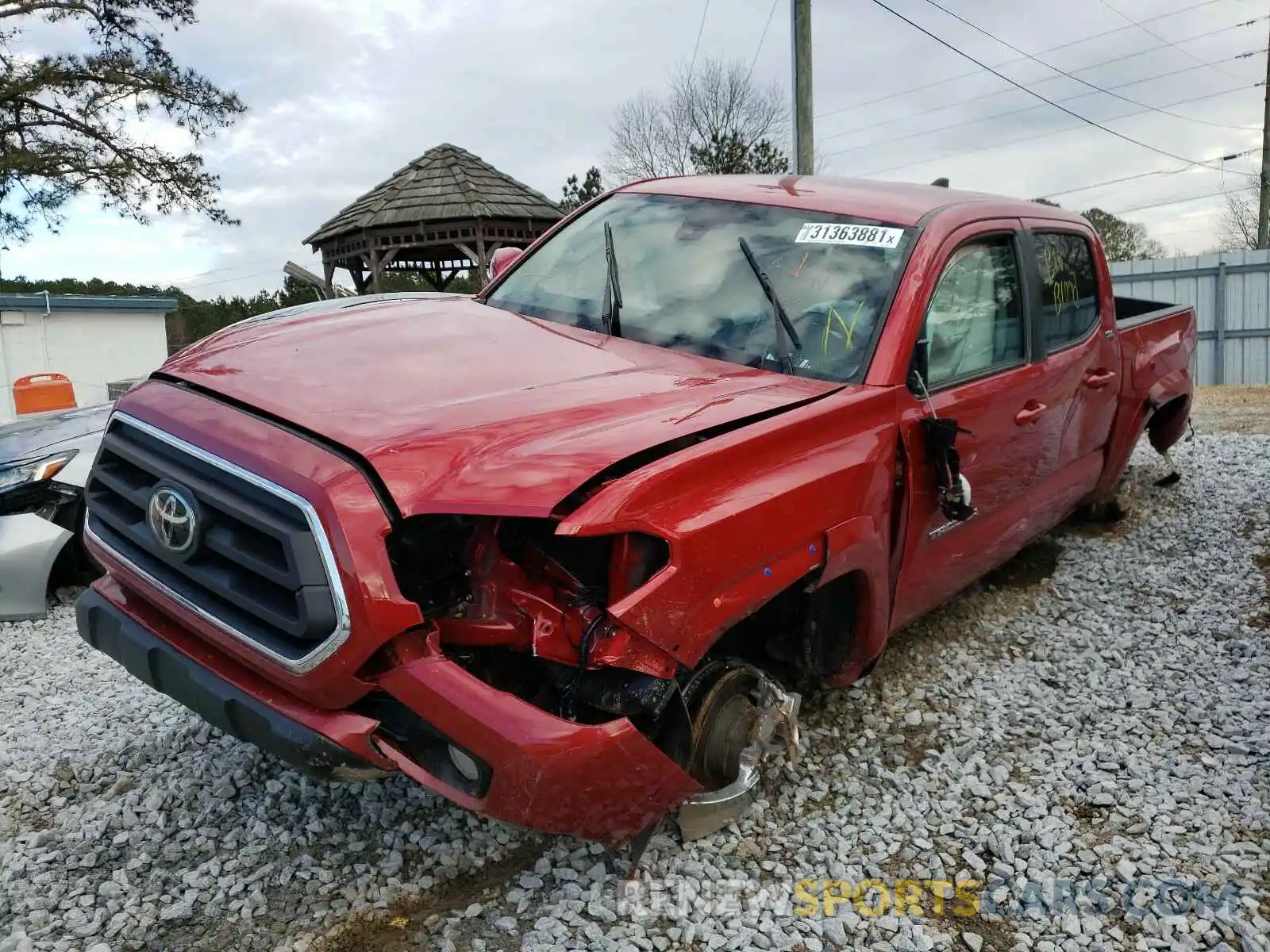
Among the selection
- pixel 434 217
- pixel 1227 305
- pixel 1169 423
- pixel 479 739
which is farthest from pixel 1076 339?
pixel 1227 305

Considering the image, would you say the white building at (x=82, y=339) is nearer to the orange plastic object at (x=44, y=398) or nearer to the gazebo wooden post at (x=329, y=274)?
the gazebo wooden post at (x=329, y=274)

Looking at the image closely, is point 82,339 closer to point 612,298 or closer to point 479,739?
point 612,298

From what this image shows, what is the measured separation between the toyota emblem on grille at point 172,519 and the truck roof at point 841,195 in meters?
2.38

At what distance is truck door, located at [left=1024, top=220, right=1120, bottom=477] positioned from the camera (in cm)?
408

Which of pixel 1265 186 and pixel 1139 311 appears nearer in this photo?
pixel 1139 311

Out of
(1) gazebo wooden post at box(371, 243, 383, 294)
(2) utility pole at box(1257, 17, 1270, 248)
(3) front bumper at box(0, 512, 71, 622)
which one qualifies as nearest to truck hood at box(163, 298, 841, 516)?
(3) front bumper at box(0, 512, 71, 622)

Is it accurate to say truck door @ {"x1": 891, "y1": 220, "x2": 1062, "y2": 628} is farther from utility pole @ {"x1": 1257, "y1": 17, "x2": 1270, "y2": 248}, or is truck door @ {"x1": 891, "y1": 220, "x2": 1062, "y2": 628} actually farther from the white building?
utility pole @ {"x1": 1257, "y1": 17, "x2": 1270, "y2": 248}

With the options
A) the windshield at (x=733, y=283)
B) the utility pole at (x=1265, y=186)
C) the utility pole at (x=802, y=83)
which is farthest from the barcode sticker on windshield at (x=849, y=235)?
the utility pole at (x=1265, y=186)

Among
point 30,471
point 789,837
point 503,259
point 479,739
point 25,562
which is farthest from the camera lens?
point 30,471

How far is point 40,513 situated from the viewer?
528cm

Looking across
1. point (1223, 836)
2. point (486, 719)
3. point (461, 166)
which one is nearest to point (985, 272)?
point (1223, 836)

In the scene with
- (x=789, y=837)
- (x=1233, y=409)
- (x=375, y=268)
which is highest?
(x=375, y=268)

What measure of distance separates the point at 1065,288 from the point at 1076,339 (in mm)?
232

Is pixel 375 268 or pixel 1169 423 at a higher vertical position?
pixel 375 268
